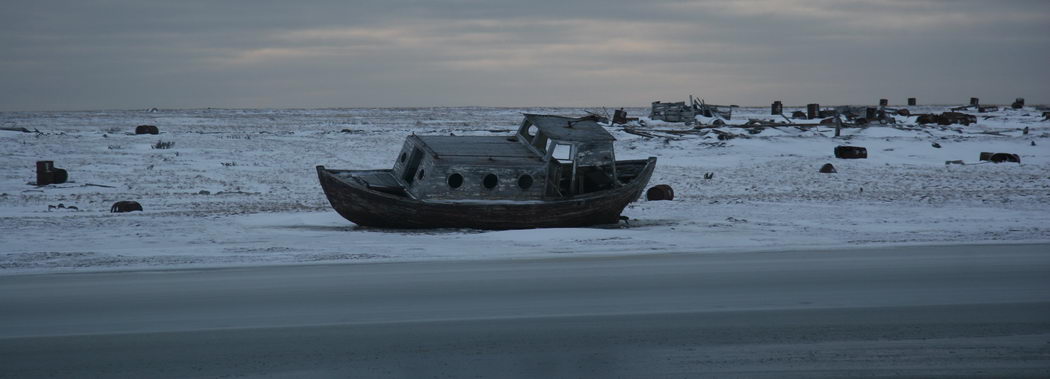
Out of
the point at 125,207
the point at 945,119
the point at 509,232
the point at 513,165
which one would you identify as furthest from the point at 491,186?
the point at 945,119

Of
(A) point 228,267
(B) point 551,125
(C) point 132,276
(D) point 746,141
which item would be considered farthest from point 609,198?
(D) point 746,141

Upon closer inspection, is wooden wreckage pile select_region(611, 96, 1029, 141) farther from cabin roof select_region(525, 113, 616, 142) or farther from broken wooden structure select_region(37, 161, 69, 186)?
broken wooden structure select_region(37, 161, 69, 186)

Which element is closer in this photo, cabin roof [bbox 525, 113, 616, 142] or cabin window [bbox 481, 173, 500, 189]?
cabin window [bbox 481, 173, 500, 189]

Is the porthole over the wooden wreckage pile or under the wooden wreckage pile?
under

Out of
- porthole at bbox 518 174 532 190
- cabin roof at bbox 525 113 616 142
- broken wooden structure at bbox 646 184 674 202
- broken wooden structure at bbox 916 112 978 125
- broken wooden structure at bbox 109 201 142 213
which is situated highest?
broken wooden structure at bbox 916 112 978 125

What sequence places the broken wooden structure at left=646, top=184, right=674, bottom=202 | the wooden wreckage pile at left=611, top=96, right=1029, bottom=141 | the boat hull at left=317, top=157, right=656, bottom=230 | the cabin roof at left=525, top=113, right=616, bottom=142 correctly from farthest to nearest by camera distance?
1. the wooden wreckage pile at left=611, top=96, right=1029, bottom=141
2. the broken wooden structure at left=646, top=184, right=674, bottom=202
3. the cabin roof at left=525, top=113, right=616, bottom=142
4. the boat hull at left=317, top=157, right=656, bottom=230

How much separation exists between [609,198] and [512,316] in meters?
7.20

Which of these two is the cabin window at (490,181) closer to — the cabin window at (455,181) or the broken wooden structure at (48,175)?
the cabin window at (455,181)

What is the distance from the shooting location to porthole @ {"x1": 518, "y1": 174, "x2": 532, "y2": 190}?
53.8ft

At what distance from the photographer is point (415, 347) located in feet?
28.2

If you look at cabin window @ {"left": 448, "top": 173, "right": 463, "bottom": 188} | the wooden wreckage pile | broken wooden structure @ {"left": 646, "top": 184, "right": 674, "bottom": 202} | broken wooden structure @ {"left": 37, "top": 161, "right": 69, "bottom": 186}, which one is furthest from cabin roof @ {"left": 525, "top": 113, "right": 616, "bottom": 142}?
the wooden wreckage pile

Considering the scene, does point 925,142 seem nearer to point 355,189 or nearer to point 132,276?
point 355,189

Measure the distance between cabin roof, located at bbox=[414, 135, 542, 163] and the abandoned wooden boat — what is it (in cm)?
2

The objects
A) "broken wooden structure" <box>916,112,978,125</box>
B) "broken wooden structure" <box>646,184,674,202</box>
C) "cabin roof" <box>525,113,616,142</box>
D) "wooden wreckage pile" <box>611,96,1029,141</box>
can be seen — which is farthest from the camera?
Result: "broken wooden structure" <box>916,112,978,125</box>
